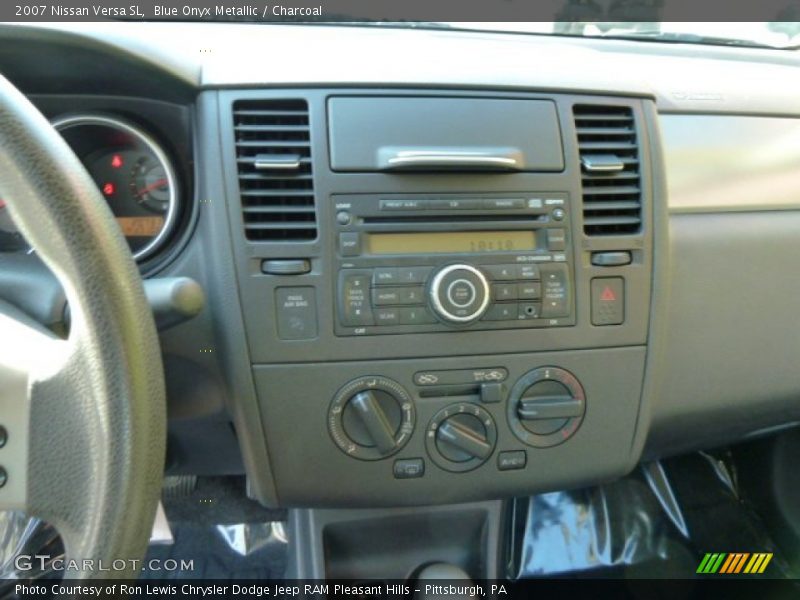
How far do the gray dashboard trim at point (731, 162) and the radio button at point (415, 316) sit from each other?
444 millimetres

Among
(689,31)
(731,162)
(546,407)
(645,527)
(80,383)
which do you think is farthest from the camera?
(645,527)

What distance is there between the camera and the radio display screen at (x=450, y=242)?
1023 millimetres

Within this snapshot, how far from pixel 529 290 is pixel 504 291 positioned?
0.04m

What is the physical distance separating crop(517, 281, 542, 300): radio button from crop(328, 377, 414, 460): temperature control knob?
0.68 feet

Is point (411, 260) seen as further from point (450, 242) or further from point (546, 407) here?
point (546, 407)

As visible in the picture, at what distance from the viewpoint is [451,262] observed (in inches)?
40.5

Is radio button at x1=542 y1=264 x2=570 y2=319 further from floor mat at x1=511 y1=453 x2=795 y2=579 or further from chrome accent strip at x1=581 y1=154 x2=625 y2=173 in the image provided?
floor mat at x1=511 y1=453 x2=795 y2=579

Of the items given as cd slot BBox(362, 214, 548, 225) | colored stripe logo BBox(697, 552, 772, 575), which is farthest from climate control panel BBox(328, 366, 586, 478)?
colored stripe logo BBox(697, 552, 772, 575)

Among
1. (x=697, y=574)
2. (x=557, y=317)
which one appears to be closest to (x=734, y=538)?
(x=697, y=574)

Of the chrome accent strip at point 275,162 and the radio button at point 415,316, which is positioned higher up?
the chrome accent strip at point 275,162

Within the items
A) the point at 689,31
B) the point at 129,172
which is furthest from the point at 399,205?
the point at 689,31

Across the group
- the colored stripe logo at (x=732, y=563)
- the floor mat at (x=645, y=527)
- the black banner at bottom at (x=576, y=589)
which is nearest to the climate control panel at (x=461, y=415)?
the black banner at bottom at (x=576, y=589)

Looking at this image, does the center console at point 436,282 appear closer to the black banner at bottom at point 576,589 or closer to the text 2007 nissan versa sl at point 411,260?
the text 2007 nissan versa sl at point 411,260

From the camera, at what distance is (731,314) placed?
1.22m
